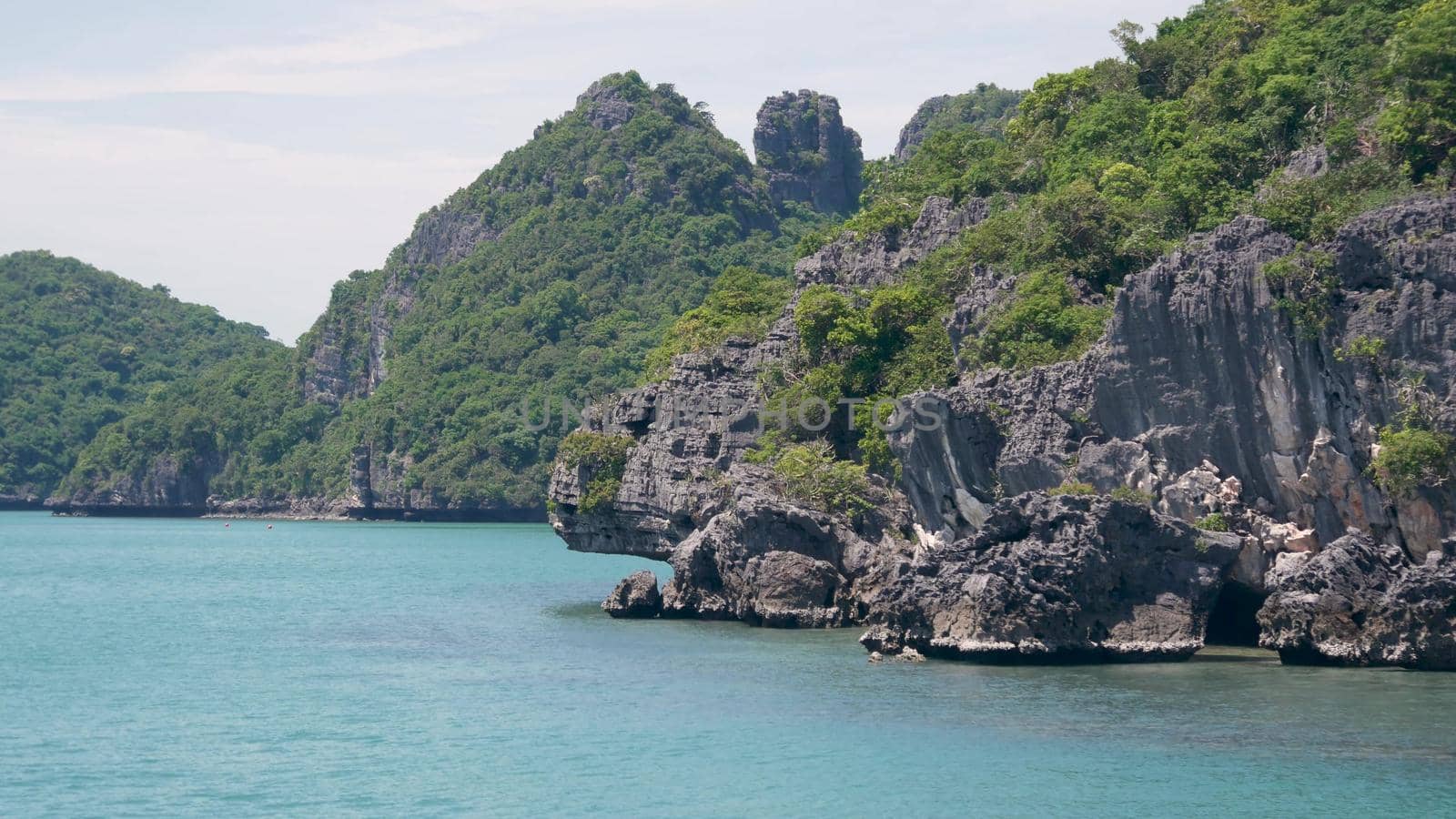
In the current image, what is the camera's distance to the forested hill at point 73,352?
156250 mm

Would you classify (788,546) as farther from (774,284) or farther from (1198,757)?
(774,284)

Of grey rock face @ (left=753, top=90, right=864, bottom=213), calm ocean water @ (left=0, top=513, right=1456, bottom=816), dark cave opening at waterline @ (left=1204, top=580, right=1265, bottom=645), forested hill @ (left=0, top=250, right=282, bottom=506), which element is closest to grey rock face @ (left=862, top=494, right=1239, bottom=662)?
calm ocean water @ (left=0, top=513, right=1456, bottom=816)

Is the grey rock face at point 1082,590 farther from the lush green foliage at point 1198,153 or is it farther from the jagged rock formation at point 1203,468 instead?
the lush green foliage at point 1198,153

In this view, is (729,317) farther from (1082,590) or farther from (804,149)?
(804,149)

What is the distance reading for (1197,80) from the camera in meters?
58.6

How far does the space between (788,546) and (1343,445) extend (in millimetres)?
14952

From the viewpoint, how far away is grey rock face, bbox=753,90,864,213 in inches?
5915

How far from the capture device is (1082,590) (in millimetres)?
35125

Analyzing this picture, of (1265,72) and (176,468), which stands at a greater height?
(1265,72)

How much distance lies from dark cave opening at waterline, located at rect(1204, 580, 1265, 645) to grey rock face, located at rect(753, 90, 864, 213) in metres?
113

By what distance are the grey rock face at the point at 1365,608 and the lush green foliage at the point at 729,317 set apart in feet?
84.8

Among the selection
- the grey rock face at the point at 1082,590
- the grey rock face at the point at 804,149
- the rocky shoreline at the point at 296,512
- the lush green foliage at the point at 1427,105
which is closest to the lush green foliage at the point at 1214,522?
the grey rock face at the point at 1082,590

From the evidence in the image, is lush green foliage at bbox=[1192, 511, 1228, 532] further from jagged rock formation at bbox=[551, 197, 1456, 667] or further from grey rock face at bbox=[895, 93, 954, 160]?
grey rock face at bbox=[895, 93, 954, 160]

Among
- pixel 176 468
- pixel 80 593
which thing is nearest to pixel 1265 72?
pixel 80 593
